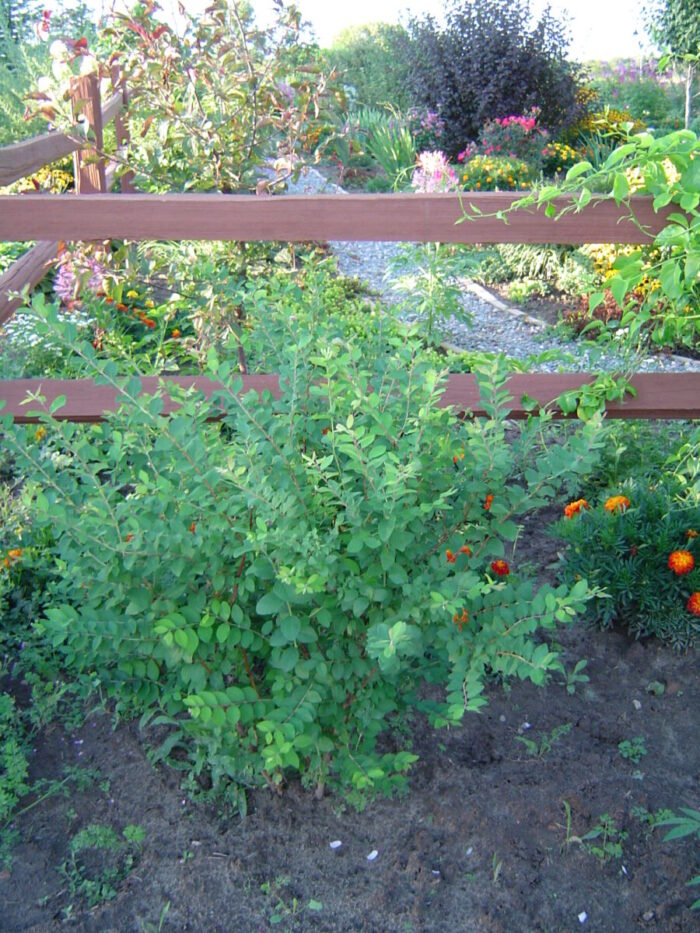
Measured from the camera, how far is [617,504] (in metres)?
2.61

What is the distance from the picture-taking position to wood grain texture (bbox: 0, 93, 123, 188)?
2857mm

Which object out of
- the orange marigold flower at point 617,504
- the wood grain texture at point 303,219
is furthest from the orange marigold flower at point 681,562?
the wood grain texture at point 303,219

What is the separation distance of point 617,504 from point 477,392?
554 millimetres

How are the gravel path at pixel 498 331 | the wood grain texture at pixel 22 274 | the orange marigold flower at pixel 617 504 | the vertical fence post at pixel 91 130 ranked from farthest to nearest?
the gravel path at pixel 498 331 < the vertical fence post at pixel 91 130 < the wood grain texture at pixel 22 274 < the orange marigold flower at pixel 617 504

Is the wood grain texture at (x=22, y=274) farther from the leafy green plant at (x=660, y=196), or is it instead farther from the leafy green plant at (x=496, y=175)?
the leafy green plant at (x=496, y=175)

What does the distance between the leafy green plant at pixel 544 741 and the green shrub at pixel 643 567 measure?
1.33 feet

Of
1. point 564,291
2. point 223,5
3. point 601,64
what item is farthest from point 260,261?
point 601,64

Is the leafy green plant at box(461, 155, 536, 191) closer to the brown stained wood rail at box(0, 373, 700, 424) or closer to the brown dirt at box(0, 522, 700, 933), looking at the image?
the brown stained wood rail at box(0, 373, 700, 424)

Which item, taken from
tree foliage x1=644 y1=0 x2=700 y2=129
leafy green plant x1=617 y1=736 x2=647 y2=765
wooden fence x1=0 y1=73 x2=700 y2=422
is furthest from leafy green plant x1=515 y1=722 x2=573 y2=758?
tree foliage x1=644 y1=0 x2=700 y2=129

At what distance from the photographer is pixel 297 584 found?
59.5 inches

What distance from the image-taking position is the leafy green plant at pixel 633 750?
2.17m

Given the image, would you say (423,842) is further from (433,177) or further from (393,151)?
(393,151)

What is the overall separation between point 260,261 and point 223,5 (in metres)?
1.08

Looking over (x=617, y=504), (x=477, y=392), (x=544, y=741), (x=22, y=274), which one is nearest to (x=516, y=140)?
(x=22, y=274)
